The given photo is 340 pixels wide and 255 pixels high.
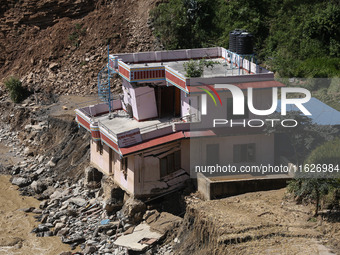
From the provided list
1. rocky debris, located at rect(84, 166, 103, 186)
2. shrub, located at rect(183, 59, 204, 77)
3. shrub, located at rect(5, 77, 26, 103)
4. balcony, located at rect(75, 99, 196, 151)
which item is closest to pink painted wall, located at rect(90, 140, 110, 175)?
rocky debris, located at rect(84, 166, 103, 186)

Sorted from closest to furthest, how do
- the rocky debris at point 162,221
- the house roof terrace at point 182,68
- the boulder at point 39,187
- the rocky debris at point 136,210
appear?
1. the rocky debris at point 162,221
2. the rocky debris at point 136,210
3. the house roof terrace at point 182,68
4. the boulder at point 39,187

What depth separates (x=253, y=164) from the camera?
4169cm

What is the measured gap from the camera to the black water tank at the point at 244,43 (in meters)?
44.1

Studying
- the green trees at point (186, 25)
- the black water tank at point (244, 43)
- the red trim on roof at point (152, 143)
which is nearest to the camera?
the red trim on roof at point (152, 143)

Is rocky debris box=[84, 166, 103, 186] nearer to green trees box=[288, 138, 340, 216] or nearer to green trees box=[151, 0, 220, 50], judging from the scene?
green trees box=[288, 138, 340, 216]

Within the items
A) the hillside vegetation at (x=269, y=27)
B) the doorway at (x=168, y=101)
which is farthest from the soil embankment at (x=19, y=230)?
the hillside vegetation at (x=269, y=27)

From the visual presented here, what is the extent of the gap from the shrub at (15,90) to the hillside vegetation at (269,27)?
13694 millimetres

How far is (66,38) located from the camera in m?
67.6

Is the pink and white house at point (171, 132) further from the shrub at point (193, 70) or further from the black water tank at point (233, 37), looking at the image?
the black water tank at point (233, 37)

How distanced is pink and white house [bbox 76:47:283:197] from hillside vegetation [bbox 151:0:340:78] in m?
11.7

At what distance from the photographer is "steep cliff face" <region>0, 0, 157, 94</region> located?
209 feet

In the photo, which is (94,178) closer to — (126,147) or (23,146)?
(126,147)

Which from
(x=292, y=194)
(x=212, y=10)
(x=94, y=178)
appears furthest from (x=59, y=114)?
(x=292, y=194)

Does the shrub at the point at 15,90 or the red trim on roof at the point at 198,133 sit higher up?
the red trim on roof at the point at 198,133
